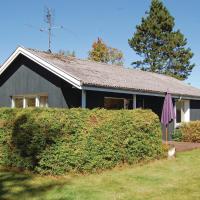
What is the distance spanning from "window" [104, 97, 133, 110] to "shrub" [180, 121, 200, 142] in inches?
141

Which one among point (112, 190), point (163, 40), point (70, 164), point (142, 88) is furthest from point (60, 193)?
point (163, 40)

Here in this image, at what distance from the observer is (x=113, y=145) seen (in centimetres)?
1014

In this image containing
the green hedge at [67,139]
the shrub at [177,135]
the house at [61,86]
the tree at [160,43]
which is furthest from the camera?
the tree at [160,43]

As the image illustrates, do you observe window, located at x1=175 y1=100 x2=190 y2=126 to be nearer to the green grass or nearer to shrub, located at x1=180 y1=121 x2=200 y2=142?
shrub, located at x1=180 y1=121 x2=200 y2=142

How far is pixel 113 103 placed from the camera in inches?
649

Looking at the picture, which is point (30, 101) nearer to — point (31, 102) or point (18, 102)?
point (31, 102)

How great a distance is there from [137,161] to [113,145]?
1.52 metres

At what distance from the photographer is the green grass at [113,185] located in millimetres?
7340

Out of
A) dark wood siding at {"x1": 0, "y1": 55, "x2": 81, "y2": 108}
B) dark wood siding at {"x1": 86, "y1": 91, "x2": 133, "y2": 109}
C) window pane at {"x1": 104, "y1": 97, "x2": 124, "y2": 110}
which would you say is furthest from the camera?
window pane at {"x1": 104, "y1": 97, "x2": 124, "y2": 110}

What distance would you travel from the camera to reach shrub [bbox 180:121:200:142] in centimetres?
1806

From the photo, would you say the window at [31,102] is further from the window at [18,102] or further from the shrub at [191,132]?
the shrub at [191,132]

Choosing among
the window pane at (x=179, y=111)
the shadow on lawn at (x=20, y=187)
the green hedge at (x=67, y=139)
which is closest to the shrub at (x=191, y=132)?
the window pane at (x=179, y=111)

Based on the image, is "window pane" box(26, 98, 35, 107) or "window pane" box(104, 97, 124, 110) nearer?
"window pane" box(104, 97, 124, 110)

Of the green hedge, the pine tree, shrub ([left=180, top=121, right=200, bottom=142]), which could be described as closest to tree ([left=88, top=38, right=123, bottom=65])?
the pine tree
